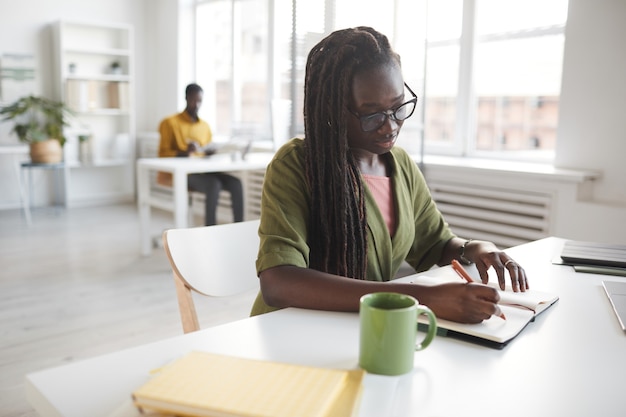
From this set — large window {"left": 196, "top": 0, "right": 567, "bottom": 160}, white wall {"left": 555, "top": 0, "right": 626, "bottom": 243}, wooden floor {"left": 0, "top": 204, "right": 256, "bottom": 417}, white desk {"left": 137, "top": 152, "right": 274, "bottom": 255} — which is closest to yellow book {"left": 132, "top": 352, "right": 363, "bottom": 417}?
wooden floor {"left": 0, "top": 204, "right": 256, "bottom": 417}

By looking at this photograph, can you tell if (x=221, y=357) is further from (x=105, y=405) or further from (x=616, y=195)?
(x=616, y=195)

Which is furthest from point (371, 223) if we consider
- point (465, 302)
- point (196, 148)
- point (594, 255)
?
point (196, 148)

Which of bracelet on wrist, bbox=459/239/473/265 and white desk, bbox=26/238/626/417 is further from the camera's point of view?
bracelet on wrist, bbox=459/239/473/265

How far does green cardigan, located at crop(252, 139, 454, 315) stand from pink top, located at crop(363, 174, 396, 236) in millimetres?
15

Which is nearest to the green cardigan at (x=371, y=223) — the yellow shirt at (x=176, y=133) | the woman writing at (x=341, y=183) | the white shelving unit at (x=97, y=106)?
the woman writing at (x=341, y=183)

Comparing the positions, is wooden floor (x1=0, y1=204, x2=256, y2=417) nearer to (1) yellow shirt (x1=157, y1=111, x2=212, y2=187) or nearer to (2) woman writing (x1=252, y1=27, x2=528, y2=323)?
(1) yellow shirt (x1=157, y1=111, x2=212, y2=187)

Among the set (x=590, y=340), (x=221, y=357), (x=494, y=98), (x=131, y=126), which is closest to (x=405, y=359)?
(x=221, y=357)

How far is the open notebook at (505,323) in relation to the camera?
0.87 meters

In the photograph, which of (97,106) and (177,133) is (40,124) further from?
(177,133)

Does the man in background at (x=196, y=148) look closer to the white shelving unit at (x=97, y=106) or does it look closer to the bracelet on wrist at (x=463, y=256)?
the white shelving unit at (x=97, y=106)

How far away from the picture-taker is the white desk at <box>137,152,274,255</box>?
150 inches

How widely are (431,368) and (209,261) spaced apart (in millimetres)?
676

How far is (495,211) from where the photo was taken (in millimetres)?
3498

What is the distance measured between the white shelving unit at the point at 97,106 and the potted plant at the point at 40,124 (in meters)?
0.22
